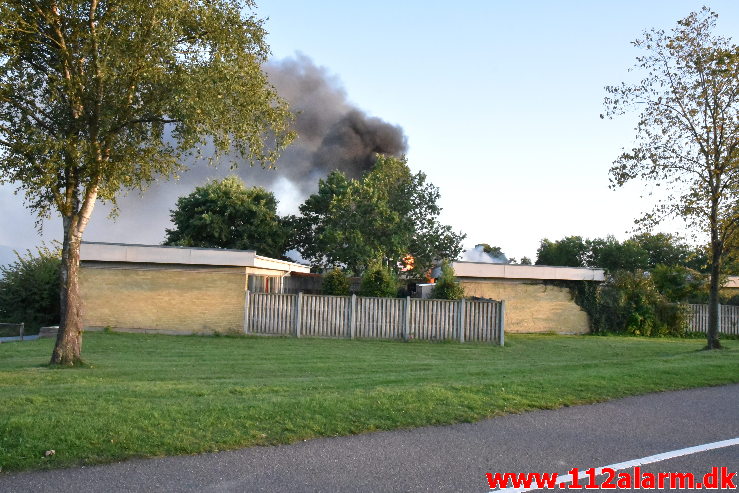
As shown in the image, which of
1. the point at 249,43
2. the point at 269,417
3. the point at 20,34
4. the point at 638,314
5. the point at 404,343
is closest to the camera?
the point at 269,417

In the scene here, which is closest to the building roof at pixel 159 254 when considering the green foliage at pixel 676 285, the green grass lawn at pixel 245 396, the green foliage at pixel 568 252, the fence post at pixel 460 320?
the green grass lawn at pixel 245 396

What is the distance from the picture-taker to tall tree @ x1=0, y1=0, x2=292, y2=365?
13.3 meters

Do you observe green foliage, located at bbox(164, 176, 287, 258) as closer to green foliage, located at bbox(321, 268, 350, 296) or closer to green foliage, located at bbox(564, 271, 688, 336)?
green foliage, located at bbox(321, 268, 350, 296)

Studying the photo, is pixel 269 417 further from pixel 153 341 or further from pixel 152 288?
pixel 152 288

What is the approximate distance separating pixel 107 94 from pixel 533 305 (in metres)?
20.2

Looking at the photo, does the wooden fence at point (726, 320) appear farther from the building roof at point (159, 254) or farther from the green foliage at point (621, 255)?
the green foliage at point (621, 255)

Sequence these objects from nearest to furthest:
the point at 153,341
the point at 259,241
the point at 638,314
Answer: the point at 153,341 → the point at 638,314 → the point at 259,241

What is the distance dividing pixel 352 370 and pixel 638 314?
1941 cm

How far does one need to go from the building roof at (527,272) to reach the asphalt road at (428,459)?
2028 cm

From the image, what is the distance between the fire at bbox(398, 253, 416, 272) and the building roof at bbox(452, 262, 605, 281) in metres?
15.7

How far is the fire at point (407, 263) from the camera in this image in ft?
145

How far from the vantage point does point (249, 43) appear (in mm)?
14906

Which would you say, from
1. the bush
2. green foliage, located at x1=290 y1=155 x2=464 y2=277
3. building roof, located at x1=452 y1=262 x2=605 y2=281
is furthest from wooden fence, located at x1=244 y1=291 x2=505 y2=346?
green foliage, located at x1=290 y1=155 x2=464 y2=277

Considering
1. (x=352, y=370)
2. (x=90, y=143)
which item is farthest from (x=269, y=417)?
(x=90, y=143)
